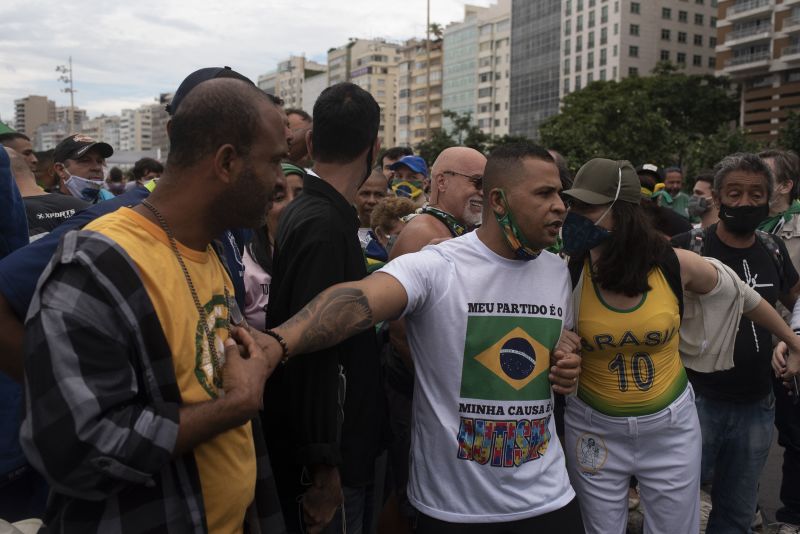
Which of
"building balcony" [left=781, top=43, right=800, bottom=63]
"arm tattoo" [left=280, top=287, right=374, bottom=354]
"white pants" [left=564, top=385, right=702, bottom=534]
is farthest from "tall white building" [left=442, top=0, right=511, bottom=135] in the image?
"arm tattoo" [left=280, top=287, right=374, bottom=354]

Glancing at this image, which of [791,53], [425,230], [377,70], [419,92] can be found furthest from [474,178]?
[377,70]

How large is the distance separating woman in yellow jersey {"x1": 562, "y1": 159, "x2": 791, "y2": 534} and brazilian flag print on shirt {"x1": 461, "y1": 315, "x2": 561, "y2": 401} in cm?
58

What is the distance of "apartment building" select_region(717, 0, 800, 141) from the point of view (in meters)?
60.3

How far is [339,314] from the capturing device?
2285 millimetres

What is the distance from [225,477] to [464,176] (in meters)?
2.62

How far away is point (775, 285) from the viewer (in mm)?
4281

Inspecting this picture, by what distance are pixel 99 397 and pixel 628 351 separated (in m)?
2.41

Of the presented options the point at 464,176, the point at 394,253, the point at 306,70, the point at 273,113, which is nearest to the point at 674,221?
the point at 464,176

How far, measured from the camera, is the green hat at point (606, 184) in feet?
10.5

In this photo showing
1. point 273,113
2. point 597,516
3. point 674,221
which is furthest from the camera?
point 674,221

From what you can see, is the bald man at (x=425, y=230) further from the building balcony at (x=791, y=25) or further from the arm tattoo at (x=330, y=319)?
the building balcony at (x=791, y=25)

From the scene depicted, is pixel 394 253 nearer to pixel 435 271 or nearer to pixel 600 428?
pixel 435 271

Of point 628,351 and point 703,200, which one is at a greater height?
point 703,200

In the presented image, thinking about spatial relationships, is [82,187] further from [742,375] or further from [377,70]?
[377,70]
